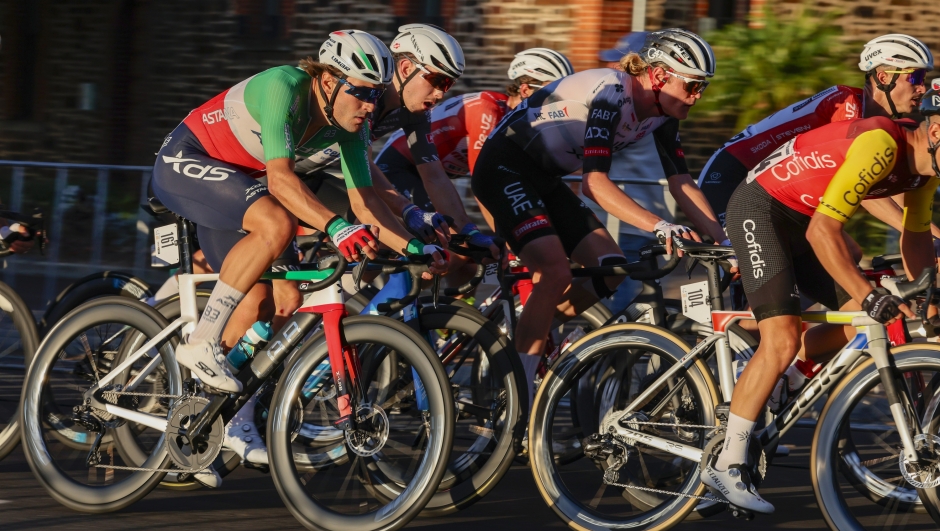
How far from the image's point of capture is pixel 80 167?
32.7ft

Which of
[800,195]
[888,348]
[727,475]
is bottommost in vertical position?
[727,475]

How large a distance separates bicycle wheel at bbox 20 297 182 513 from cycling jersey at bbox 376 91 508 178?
2330mm

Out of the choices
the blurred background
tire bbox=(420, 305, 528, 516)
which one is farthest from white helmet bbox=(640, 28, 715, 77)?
the blurred background

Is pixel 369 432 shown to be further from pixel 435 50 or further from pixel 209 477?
pixel 435 50

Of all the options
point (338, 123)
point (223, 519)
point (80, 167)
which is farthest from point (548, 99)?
point (80, 167)

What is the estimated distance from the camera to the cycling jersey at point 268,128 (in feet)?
16.9

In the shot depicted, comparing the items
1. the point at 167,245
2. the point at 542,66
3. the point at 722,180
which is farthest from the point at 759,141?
the point at 167,245

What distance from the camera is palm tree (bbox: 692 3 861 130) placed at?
37.8ft

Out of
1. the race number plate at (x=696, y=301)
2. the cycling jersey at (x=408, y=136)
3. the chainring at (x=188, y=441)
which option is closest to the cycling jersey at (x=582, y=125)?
the cycling jersey at (x=408, y=136)

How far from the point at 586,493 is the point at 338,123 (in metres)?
1.88

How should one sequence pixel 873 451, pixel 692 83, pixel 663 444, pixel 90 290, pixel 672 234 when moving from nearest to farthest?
pixel 873 451
pixel 663 444
pixel 672 234
pixel 692 83
pixel 90 290

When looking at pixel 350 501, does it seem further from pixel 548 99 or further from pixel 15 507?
pixel 548 99

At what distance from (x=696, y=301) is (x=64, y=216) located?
20.5ft

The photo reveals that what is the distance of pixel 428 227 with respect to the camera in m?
5.67
